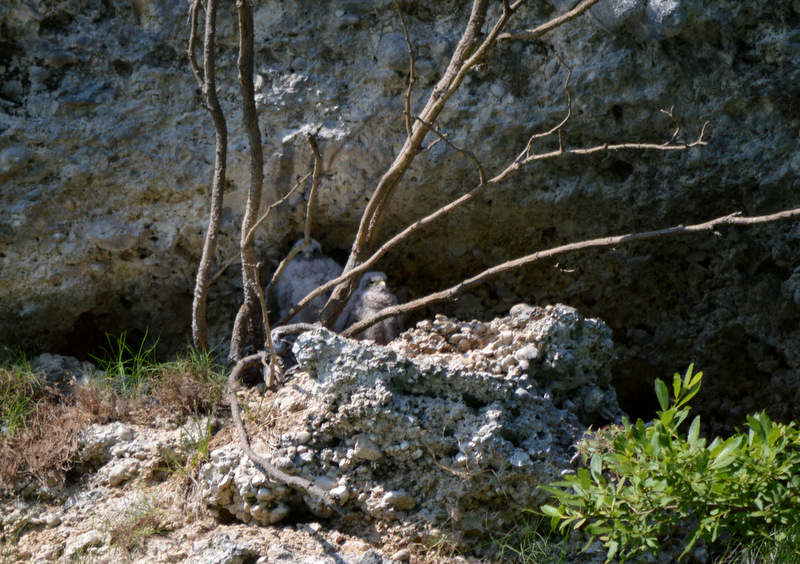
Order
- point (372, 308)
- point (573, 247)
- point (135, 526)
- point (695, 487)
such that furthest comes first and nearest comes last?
1. point (372, 308)
2. point (573, 247)
3. point (135, 526)
4. point (695, 487)

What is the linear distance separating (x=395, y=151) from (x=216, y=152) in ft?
2.93

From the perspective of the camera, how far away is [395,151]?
4.03m

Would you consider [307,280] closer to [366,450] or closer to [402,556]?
[366,450]

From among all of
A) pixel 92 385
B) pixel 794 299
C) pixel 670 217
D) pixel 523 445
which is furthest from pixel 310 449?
pixel 794 299

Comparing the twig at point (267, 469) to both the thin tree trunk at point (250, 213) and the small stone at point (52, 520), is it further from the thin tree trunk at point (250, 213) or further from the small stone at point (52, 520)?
the small stone at point (52, 520)

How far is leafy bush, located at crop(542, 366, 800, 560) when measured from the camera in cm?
227

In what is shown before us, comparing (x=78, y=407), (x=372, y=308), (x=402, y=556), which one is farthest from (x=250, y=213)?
(x=402, y=556)

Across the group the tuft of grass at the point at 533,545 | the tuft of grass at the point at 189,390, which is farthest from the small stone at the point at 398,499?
the tuft of grass at the point at 189,390

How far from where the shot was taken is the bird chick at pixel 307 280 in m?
4.24

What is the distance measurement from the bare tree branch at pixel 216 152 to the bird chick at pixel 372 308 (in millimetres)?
733

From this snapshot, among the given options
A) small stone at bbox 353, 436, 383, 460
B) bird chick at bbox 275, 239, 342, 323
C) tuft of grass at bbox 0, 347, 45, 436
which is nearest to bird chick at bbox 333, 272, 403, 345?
bird chick at bbox 275, 239, 342, 323

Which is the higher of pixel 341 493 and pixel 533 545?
pixel 341 493

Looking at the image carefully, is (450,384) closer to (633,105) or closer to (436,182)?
(436,182)

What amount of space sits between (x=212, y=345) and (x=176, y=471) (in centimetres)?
121
